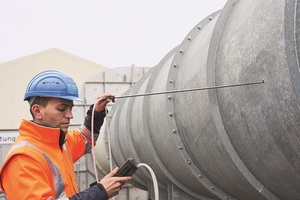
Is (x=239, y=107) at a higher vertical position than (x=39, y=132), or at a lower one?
higher

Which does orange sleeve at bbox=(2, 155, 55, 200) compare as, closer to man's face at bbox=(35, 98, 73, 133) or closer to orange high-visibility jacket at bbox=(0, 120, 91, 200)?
orange high-visibility jacket at bbox=(0, 120, 91, 200)

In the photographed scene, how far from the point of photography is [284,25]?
4.02 ft

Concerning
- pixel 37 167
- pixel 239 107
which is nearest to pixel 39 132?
pixel 37 167

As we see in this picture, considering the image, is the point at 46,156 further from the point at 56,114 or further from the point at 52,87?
the point at 52,87

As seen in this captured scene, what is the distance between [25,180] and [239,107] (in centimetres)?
106

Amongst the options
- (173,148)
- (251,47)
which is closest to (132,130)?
(173,148)

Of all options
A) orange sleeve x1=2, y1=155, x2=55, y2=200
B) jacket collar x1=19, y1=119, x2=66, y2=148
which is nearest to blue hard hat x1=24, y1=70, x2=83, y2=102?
jacket collar x1=19, y1=119, x2=66, y2=148

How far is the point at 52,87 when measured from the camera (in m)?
2.12

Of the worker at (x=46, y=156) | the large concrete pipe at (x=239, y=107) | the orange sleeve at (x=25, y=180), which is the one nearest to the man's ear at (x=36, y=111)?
the worker at (x=46, y=156)

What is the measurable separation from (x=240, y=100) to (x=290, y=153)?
0.31 metres

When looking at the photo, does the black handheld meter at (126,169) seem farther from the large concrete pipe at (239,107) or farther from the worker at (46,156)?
the large concrete pipe at (239,107)

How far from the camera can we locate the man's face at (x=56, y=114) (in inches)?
81.9

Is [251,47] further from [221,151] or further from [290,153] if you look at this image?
[221,151]

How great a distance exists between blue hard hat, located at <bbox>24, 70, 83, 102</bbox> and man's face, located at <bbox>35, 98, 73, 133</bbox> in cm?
5
